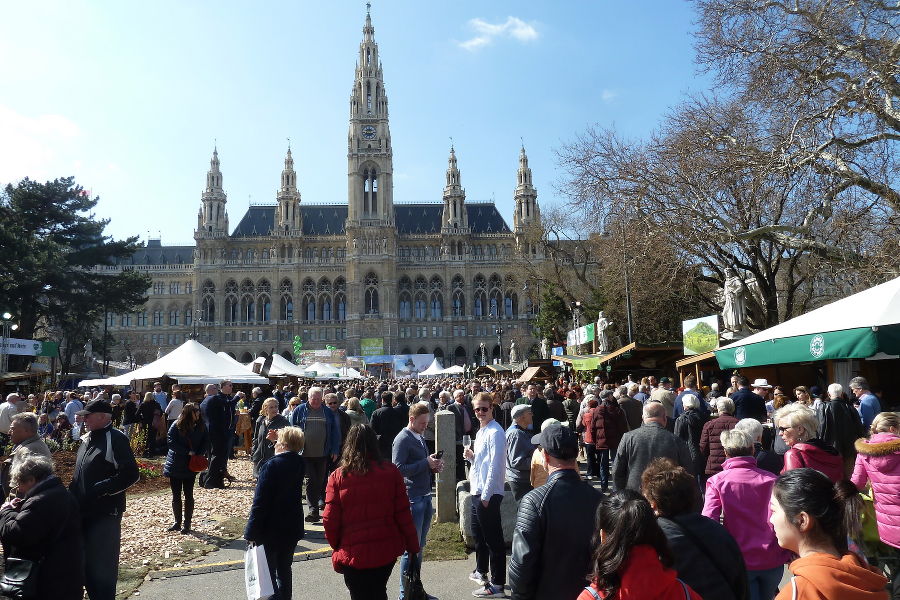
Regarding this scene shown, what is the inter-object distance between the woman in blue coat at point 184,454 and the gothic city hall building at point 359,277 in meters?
63.5

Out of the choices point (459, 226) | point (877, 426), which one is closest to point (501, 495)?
point (877, 426)

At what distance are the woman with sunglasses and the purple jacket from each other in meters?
0.82

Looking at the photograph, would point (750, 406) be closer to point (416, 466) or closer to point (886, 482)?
point (886, 482)

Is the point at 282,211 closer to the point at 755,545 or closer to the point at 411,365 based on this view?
the point at 411,365

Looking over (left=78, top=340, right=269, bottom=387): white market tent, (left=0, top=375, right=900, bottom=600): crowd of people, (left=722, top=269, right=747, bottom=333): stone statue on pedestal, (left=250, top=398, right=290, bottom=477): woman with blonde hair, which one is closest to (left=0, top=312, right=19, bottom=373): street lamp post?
(left=78, top=340, right=269, bottom=387): white market tent

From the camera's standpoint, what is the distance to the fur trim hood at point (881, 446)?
13.3ft

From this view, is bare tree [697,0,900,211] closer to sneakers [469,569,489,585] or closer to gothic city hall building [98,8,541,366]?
sneakers [469,569,489,585]

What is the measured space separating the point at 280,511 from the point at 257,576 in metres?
0.65

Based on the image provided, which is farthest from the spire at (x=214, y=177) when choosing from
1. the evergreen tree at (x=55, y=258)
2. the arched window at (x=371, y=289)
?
the evergreen tree at (x=55, y=258)

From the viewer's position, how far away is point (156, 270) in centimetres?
8081

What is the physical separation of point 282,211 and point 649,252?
6317 centimetres

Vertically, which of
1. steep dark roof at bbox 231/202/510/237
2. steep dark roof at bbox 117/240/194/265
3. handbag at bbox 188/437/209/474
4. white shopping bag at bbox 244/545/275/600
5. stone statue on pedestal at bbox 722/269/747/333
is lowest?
white shopping bag at bbox 244/545/275/600

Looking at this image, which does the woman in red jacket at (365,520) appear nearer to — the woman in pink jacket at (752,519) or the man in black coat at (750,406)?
the woman in pink jacket at (752,519)

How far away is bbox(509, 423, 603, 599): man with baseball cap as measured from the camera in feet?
9.98
